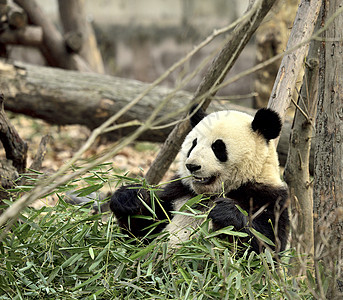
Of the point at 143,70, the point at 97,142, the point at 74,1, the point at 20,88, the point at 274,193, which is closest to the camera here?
the point at 274,193

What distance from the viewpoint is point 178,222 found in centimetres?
295

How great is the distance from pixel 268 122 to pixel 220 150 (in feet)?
1.08

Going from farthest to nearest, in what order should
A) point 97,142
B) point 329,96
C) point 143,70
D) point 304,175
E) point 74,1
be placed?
point 143,70 < point 74,1 < point 97,142 < point 304,175 < point 329,96

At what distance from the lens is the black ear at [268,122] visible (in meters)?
2.85

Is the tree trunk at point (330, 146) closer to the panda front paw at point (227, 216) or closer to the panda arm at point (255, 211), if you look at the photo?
the panda arm at point (255, 211)

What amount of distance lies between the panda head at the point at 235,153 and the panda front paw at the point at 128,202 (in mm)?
288

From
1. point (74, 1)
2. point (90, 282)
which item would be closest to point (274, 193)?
point (90, 282)

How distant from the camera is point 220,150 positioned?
291 centimetres

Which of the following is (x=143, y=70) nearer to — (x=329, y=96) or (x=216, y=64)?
(x=216, y=64)

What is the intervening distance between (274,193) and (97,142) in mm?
4665

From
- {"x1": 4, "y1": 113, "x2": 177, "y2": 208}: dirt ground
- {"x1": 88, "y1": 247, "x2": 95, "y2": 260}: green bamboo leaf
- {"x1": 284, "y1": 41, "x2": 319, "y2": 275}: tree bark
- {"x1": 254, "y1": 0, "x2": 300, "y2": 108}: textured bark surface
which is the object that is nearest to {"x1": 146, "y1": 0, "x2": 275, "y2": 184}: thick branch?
{"x1": 284, "y1": 41, "x2": 319, "y2": 275}: tree bark

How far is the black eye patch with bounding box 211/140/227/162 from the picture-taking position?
2.90 metres

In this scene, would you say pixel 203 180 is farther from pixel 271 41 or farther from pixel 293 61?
pixel 271 41

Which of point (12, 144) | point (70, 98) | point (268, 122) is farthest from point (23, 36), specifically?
point (268, 122)
